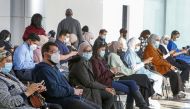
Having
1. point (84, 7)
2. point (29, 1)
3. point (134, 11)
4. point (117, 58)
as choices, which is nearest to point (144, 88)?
point (117, 58)

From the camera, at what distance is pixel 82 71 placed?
6.29m

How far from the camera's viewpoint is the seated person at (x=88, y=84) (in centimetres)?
629

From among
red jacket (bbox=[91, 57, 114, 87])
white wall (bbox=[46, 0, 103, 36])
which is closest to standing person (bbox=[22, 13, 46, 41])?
red jacket (bbox=[91, 57, 114, 87])

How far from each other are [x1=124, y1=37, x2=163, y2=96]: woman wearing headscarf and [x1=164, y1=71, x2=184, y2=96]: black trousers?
2.56 feet

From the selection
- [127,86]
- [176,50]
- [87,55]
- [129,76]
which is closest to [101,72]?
[87,55]

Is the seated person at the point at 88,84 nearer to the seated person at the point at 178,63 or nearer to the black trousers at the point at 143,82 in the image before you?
the black trousers at the point at 143,82

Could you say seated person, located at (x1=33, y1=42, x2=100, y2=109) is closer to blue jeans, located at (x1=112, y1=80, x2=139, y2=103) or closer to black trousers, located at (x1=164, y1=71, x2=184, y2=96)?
blue jeans, located at (x1=112, y1=80, x2=139, y2=103)

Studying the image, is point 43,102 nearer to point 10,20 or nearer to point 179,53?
point 10,20

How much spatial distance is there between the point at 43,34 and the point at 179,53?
4056 mm

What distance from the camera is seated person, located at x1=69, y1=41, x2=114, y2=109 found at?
20.6ft

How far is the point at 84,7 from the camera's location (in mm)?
14797

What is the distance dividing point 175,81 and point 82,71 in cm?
417

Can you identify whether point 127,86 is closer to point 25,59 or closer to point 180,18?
point 25,59

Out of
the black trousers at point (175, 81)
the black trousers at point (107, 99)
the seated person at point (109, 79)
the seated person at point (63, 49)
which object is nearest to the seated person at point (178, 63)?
the black trousers at point (175, 81)
